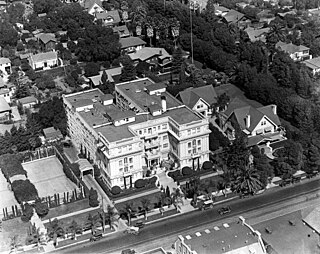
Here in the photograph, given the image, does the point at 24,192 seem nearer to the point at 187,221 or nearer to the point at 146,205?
the point at 146,205

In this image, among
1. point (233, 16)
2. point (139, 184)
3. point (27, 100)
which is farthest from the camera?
point (233, 16)

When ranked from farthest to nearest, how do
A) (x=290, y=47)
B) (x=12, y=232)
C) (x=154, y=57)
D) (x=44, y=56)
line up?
(x=44, y=56) < (x=154, y=57) < (x=290, y=47) < (x=12, y=232)

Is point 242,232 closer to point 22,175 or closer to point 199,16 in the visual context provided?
point 22,175

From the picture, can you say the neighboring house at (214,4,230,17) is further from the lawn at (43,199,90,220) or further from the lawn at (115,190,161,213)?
the lawn at (43,199,90,220)

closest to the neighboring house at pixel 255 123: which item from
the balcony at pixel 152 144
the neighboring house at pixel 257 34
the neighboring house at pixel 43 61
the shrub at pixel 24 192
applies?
the balcony at pixel 152 144

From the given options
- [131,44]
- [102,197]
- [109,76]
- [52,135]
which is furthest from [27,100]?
[102,197]

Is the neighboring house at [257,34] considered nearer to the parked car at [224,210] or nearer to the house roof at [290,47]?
the house roof at [290,47]
